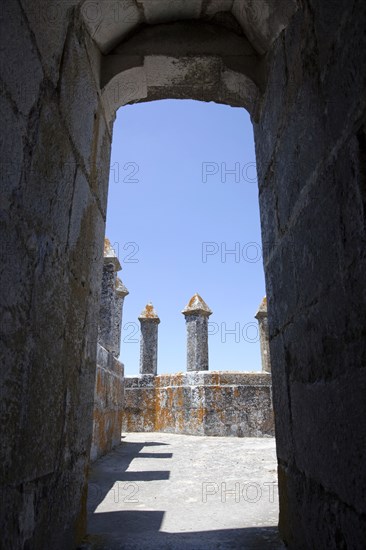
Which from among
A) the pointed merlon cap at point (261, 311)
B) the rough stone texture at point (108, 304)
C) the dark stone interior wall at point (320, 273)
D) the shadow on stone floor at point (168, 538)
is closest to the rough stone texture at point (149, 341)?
the pointed merlon cap at point (261, 311)

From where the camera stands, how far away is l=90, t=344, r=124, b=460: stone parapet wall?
4496 mm

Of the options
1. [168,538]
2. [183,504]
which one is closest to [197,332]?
[183,504]

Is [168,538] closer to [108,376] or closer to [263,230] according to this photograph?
[263,230]

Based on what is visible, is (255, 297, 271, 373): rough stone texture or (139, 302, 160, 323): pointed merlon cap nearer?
(255, 297, 271, 373): rough stone texture

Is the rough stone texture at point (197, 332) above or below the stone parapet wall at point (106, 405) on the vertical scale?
above

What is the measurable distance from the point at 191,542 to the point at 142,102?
2599mm

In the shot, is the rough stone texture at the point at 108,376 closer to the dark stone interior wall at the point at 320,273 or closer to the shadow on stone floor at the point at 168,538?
the shadow on stone floor at the point at 168,538

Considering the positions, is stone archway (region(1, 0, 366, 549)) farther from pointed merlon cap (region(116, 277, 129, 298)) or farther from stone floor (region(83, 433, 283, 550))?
pointed merlon cap (region(116, 277, 129, 298))

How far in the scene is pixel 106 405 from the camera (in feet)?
17.0

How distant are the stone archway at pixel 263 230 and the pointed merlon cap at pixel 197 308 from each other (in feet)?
25.3

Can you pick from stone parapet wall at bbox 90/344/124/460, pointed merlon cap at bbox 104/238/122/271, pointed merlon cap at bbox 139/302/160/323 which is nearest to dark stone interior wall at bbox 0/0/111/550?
stone parapet wall at bbox 90/344/124/460

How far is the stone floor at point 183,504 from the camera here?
6.03 ft

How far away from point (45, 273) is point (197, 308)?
28.0 ft

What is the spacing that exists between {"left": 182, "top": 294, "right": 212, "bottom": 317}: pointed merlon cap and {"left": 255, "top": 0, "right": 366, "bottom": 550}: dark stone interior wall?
7.91 m
